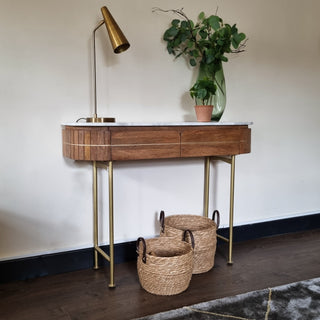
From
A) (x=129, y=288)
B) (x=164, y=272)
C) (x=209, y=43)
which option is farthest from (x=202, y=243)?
(x=209, y=43)

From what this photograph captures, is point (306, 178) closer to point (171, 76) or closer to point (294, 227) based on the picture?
point (294, 227)

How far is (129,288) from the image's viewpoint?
2162 mm

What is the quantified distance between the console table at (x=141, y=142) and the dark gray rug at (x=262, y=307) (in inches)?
20.3

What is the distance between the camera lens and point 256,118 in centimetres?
295

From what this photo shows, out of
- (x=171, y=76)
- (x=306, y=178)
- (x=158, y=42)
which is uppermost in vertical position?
(x=158, y=42)

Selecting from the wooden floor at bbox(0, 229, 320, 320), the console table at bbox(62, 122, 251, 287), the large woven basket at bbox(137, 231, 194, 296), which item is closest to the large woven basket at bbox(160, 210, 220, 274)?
the wooden floor at bbox(0, 229, 320, 320)

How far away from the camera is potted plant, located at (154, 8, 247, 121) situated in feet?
7.90

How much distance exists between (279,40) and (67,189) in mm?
1935

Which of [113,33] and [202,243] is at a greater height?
[113,33]

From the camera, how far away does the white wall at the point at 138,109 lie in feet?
7.23

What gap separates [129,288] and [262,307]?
2.36ft

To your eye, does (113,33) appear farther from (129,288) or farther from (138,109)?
(129,288)

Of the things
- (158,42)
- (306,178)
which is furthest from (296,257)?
(158,42)

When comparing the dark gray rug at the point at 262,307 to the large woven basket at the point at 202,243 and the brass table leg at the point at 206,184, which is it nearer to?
the large woven basket at the point at 202,243
